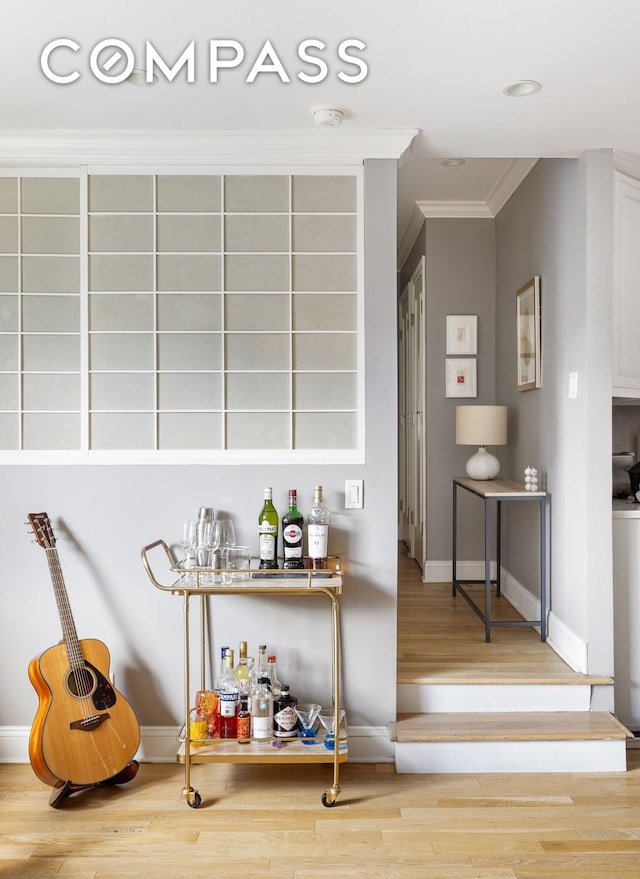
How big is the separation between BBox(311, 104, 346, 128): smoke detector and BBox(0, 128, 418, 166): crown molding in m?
0.15

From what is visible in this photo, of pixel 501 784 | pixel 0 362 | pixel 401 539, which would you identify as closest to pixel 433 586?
pixel 401 539

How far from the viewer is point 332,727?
8.91 feet

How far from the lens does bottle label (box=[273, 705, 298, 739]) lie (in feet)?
8.63

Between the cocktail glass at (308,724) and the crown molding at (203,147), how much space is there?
216 centimetres

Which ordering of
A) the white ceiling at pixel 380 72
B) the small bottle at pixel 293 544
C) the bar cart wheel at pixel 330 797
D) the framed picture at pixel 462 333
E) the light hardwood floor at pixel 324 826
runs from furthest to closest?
the framed picture at pixel 462 333 < the small bottle at pixel 293 544 < the bar cart wheel at pixel 330 797 < the light hardwood floor at pixel 324 826 < the white ceiling at pixel 380 72

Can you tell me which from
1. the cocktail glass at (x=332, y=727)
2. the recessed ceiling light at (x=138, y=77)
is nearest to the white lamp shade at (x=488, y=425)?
the cocktail glass at (x=332, y=727)

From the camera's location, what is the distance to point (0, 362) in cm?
290

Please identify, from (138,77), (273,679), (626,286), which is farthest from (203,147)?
(273,679)

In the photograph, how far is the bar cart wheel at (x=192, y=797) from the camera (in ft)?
8.30

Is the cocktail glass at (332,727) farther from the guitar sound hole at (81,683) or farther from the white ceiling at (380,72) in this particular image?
the white ceiling at (380,72)

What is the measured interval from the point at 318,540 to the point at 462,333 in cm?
262

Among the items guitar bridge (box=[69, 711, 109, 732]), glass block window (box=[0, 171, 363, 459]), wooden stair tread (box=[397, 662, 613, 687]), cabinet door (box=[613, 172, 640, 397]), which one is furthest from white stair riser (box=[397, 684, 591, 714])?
cabinet door (box=[613, 172, 640, 397])

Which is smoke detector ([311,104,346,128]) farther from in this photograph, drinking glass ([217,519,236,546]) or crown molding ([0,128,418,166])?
drinking glass ([217,519,236,546])

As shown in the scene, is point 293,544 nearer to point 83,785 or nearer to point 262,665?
point 262,665
